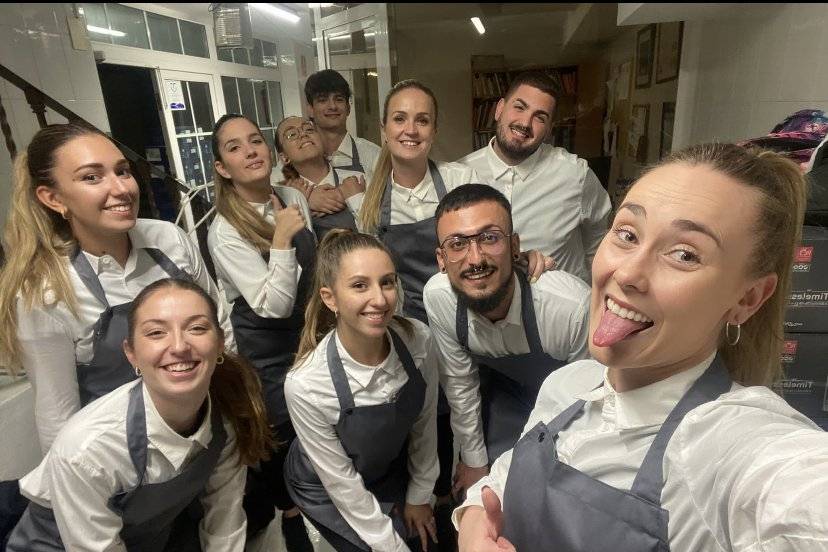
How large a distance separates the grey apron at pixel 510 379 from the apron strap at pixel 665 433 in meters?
0.65

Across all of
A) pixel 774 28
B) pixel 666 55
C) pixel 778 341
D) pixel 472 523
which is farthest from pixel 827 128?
pixel 666 55

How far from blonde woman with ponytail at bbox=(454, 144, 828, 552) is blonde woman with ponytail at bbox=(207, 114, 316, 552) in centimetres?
110

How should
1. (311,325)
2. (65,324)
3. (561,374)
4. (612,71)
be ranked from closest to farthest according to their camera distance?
1. (561,374)
2. (65,324)
3. (311,325)
4. (612,71)

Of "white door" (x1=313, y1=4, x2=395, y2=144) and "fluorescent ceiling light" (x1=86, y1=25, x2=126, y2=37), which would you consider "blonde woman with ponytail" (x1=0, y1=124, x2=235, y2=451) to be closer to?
"white door" (x1=313, y1=4, x2=395, y2=144)

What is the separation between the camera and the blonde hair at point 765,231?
604 millimetres

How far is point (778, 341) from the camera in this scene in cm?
72

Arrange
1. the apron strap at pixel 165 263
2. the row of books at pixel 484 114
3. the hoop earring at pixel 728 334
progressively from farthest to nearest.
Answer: the row of books at pixel 484 114 < the apron strap at pixel 165 263 < the hoop earring at pixel 728 334

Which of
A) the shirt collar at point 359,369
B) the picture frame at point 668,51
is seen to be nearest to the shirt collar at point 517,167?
the shirt collar at point 359,369

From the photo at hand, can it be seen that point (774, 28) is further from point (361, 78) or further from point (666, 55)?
point (361, 78)

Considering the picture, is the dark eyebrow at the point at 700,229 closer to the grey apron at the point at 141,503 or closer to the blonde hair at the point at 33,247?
the grey apron at the point at 141,503

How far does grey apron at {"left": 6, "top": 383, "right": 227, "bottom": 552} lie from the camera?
3.58ft

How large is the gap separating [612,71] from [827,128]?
236cm

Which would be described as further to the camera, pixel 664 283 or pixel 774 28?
pixel 774 28

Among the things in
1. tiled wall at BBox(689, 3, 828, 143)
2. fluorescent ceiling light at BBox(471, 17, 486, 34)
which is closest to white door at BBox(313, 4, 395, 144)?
fluorescent ceiling light at BBox(471, 17, 486, 34)
